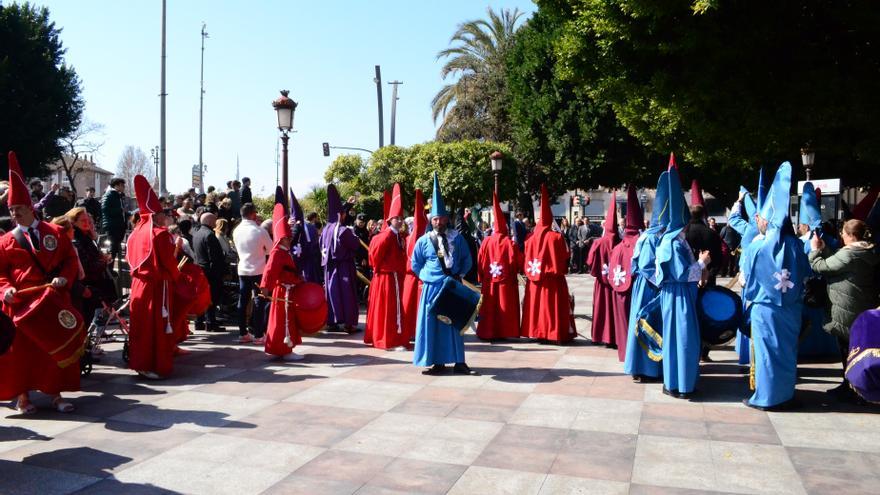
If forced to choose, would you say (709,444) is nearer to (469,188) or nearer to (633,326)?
(633,326)

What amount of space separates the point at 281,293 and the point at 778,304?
5717 mm

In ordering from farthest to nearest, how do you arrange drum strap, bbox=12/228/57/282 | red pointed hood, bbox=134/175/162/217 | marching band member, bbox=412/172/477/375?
marching band member, bbox=412/172/477/375 → red pointed hood, bbox=134/175/162/217 → drum strap, bbox=12/228/57/282

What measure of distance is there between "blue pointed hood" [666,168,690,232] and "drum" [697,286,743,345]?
0.74 m

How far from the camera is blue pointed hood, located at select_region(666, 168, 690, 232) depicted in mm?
7234

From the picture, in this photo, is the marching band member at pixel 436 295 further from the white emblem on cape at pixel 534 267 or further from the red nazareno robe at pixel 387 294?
the white emblem on cape at pixel 534 267

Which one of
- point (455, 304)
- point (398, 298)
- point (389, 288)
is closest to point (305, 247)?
point (389, 288)

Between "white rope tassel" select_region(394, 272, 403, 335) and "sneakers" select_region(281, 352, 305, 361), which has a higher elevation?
"white rope tassel" select_region(394, 272, 403, 335)

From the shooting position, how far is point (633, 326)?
779 cm

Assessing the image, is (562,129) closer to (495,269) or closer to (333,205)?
(333,205)

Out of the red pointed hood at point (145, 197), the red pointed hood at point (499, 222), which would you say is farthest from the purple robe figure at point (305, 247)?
the red pointed hood at point (145, 197)

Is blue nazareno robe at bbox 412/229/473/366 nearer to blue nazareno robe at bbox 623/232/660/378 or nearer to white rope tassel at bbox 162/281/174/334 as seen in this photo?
blue nazareno robe at bbox 623/232/660/378

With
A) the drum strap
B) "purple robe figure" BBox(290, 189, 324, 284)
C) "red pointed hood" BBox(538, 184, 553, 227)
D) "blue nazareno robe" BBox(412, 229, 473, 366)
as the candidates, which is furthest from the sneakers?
"red pointed hood" BBox(538, 184, 553, 227)

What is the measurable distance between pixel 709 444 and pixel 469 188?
29.5 m

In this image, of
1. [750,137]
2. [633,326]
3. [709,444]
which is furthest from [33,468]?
[750,137]
